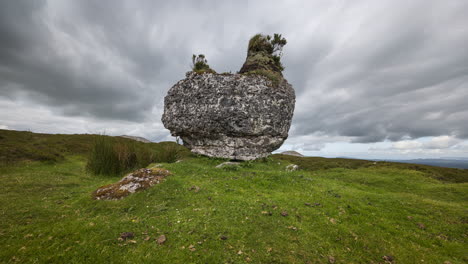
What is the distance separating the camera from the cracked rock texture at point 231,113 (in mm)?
17891

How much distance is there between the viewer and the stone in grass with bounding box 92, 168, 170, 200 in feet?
27.0

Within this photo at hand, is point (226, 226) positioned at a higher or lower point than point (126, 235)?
higher

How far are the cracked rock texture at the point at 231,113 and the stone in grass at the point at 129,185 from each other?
29.7ft

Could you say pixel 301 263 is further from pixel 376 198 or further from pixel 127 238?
pixel 376 198

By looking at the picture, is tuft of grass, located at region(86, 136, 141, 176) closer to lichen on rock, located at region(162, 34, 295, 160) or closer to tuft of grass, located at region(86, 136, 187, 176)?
tuft of grass, located at region(86, 136, 187, 176)

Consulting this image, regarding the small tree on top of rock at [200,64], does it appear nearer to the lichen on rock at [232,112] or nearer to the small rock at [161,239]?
the lichen on rock at [232,112]

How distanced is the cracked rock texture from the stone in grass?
9049mm

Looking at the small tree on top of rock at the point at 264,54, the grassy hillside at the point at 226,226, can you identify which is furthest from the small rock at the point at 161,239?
the small tree on top of rock at the point at 264,54

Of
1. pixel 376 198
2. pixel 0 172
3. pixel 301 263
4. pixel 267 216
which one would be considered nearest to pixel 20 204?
pixel 267 216

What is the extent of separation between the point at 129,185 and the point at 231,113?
10.9m

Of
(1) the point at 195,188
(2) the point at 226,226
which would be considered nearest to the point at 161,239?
(2) the point at 226,226

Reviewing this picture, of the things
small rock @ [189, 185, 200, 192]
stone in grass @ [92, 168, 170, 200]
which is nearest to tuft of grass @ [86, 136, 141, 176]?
stone in grass @ [92, 168, 170, 200]

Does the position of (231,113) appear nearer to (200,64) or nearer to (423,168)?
(200,64)

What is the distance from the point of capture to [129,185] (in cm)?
884
